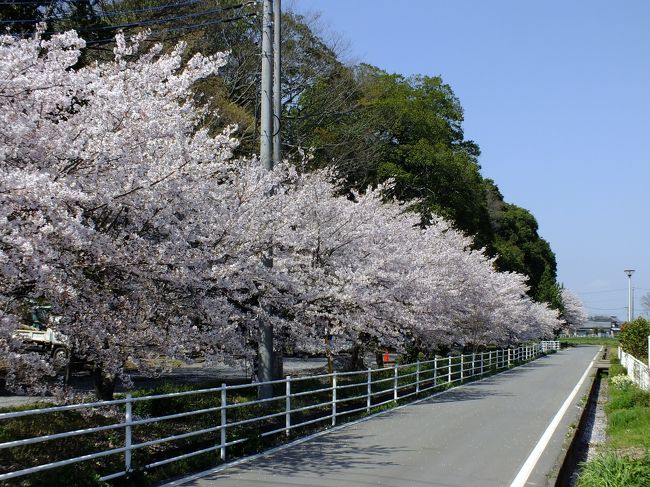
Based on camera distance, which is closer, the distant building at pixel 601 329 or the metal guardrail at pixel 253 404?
the metal guardrail at pixel 253 404

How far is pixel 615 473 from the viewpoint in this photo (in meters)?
7.75

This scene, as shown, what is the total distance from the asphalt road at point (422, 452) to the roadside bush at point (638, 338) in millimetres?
16535

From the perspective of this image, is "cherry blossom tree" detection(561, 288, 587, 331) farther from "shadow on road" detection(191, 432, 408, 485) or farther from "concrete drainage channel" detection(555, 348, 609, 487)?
"shadow on road" detection(191, 432, 408, 485)

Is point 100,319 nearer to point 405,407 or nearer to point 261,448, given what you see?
point 261,448

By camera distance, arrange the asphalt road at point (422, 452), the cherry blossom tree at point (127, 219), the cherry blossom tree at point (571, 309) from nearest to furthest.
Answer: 1. the cherry blossom tree at point (127, 219)
2. the asphalt road at point (422, 452)
3. the cherry blossom tree at point (571, 309)

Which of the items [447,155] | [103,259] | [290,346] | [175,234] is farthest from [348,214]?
[447,155]

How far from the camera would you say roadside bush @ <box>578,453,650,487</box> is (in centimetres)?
749

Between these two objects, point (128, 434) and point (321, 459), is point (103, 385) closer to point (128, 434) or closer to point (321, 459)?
point (321, 459)

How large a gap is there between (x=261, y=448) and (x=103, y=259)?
13.4 ft

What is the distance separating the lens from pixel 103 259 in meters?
8.27

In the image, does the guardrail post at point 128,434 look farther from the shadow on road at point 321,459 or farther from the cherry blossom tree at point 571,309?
the cherry blossom tree at point 571,309

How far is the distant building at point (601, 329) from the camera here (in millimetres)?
162500

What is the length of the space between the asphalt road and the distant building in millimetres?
150556

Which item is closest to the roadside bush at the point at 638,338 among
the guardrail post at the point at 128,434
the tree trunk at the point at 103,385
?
the tree trunk at the point at 103,385
